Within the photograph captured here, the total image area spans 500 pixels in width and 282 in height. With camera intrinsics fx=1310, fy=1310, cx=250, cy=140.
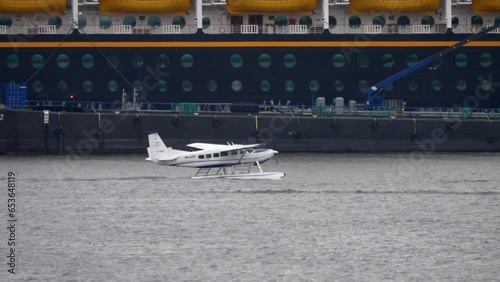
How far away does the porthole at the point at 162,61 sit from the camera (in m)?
66.9

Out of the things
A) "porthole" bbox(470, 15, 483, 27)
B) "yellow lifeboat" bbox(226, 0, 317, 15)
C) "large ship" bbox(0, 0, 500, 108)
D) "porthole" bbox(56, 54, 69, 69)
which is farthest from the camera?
→ "porthole" bbox(470, 15, 483, 27)

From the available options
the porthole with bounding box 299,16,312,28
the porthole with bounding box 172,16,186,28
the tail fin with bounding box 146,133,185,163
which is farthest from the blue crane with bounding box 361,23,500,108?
the tail fin with bounding box 146,133,185,163

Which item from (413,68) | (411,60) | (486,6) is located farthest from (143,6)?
(486,6)

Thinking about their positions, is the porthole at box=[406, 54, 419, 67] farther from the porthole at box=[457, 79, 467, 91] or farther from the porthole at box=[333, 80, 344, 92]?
the porthole at box=[333, 80, 344, 92]

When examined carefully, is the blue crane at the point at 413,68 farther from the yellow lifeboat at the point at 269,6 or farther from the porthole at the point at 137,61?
the porthole at the point at 137,61

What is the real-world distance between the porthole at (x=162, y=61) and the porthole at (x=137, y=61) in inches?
32.6

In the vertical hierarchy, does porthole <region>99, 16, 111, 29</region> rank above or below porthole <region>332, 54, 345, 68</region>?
above

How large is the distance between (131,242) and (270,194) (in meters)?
11.8

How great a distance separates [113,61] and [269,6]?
847cm

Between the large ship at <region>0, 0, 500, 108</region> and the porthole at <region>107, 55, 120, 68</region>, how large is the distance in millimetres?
51

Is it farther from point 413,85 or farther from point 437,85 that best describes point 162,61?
point 437,85

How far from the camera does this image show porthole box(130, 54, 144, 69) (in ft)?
220

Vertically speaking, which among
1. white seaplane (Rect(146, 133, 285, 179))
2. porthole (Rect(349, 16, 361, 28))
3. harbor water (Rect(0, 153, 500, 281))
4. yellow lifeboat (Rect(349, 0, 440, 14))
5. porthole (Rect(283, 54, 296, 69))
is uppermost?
yellow lifeboat (Rect(349, 0, 440, 14))

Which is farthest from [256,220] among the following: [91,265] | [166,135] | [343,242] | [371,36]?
[371,36]
